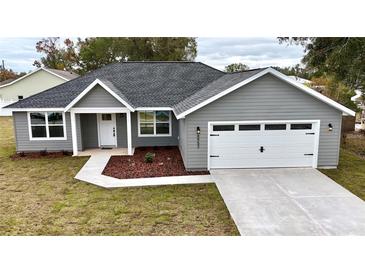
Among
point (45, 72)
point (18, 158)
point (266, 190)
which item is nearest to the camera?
point (266, 190)

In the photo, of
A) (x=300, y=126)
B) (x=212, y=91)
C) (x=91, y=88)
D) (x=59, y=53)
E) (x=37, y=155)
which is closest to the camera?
(x=300, y=126)

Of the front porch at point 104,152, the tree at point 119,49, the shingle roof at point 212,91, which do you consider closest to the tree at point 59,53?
the tree at point 119,49

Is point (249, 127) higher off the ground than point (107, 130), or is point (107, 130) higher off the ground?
point (249, 127)

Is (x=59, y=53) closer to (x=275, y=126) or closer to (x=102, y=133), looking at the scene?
(x=102, y=133)

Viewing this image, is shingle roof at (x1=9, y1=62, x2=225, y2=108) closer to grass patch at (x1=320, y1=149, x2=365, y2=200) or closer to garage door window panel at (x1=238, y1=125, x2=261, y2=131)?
garage door window panel at (x1=238, y1=125, x2=261, y2=131)

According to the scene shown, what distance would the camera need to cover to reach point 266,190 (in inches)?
357

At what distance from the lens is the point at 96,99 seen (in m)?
13.3

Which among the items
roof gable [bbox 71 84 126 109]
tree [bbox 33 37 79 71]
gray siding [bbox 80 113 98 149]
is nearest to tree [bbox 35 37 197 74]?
tree [bbox 33 37 79 71]

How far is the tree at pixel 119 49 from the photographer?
114 feet

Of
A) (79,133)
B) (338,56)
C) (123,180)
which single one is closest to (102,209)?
(123,180)

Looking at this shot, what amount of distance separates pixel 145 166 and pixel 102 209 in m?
4.13
